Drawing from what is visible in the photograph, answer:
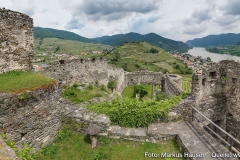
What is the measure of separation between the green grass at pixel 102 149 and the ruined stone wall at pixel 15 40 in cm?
456

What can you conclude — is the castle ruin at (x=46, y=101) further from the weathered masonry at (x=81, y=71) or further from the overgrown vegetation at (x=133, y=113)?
the weathered masonry at (x=81, y=71)

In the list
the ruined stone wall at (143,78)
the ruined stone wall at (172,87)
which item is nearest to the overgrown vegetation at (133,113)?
the ruined stone wall at (172,87)

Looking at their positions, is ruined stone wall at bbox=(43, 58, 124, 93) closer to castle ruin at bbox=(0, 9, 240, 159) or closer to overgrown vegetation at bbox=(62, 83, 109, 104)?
castle ruin at bbox=(0, 9, 240, 159)

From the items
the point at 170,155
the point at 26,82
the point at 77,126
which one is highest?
the point at 26,82

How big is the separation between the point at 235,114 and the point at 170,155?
6.21 m

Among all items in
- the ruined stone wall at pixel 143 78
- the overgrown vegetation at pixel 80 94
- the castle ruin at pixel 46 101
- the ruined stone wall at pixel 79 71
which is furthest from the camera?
the ruined stone wall at pixel 143 78

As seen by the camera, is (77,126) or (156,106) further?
(156,106)

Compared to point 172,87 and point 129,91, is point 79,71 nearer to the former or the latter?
point 172,87

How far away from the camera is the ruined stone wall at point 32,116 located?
640 centimetres

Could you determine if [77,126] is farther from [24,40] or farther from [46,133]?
[24,40]

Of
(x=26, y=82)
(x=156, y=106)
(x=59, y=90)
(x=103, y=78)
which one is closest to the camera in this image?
(x=26, y=82)

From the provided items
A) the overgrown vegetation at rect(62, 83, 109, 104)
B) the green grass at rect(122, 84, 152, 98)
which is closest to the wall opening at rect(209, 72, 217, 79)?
the overgrown vegetation at rect(62, 83, 109, 104)

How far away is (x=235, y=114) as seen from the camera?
36.4 ft

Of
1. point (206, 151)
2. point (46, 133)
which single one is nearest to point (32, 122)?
point (46, 133)
